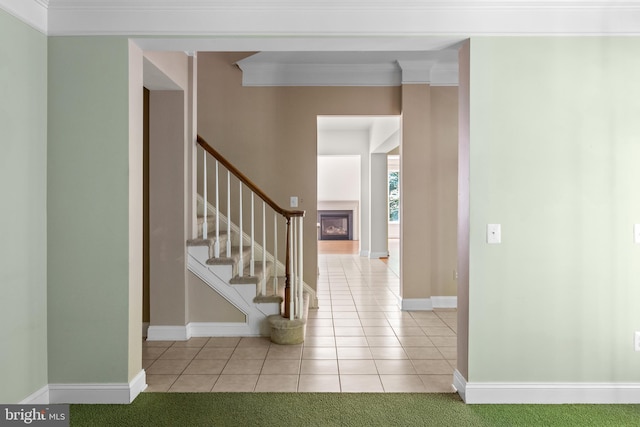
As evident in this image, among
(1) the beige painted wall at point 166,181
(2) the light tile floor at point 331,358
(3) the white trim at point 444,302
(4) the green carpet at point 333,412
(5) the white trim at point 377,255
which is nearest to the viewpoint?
(4) the green carpet at point 333,412

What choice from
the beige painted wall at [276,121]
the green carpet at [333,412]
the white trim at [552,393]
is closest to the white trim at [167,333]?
the green carpet at [333,412]

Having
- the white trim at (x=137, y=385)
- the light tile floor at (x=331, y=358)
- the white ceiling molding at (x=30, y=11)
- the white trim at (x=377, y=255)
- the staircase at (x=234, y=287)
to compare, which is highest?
the white ceiling molding at (x=30, y=11)

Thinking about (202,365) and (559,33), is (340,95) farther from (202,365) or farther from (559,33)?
(202,365)

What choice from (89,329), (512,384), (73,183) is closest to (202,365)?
(89,329)

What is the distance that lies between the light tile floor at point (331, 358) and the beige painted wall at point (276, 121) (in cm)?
108

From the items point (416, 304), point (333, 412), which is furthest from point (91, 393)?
point (416, 304)

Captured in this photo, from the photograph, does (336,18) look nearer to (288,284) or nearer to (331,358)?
(288,284)

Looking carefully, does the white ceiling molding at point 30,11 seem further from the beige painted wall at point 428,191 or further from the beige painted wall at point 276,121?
the beige painted wall at point 428,191

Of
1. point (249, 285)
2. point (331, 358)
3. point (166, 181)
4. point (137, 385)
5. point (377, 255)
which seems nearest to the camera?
point (137, 385)

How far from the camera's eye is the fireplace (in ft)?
42.0

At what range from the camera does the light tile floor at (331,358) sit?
2.81m

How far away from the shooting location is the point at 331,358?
129 inches

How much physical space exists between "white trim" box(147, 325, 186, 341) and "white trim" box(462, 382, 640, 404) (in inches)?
98.1

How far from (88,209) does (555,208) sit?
2.92 m
